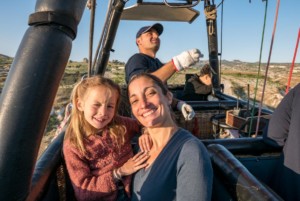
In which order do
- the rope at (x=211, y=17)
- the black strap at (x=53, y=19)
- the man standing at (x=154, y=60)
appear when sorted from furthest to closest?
the rope at (x=211, y=17) → the man standing at (x=154, y=60) → the black strap at (x=53, y=19)

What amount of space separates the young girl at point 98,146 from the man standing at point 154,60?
1375 mm

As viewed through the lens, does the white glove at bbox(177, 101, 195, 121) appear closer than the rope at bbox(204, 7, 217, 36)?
Yes

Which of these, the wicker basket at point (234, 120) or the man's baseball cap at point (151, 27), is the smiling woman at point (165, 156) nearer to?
the man's baseball cap at point (151, 27)

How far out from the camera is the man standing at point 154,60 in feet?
11.2

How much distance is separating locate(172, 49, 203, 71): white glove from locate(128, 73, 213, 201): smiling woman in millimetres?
1623

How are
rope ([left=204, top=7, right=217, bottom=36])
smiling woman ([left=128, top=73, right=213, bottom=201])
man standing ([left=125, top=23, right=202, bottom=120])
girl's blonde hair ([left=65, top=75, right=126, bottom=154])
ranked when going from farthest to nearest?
rope ([left=204, top=7, right=217, bottom=36])
man standing ([left=125, top=23, right=202, bottom=120])
girl's blonde hair ([left=65, top=75, right=126, bottom=154])
smiling woman ([left=128, top=73, right=213, bottom=201])

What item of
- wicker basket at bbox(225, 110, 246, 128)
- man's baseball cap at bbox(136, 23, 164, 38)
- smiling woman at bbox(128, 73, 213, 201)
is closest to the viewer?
smiling woman at bbox(128, 73, 213, 201)

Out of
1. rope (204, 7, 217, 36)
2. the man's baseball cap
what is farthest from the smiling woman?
rope (204, 7, 217, 36)

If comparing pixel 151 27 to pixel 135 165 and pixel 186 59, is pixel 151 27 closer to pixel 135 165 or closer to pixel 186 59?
pixel 186 59

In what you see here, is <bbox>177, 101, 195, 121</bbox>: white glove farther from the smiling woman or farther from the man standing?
the smiling woman

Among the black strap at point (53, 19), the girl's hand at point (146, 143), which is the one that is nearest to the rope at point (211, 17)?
the girl's hand at point (146, 143)

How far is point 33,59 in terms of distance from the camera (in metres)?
1.00

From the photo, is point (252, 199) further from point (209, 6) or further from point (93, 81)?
point (209, 6)

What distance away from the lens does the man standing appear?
3.43 m
